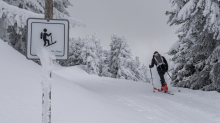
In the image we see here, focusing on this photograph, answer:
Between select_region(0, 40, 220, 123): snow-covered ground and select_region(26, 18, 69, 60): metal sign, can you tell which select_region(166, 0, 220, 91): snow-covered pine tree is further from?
select_region(26, 18, 69, 60): metal sign

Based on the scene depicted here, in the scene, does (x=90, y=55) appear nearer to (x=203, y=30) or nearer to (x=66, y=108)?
(x=203, y=30)

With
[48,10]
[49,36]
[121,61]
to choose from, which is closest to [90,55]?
[121,61]

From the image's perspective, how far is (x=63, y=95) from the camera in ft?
15.0

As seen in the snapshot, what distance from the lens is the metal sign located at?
221 centimetres

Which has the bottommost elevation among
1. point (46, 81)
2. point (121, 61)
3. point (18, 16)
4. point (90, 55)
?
point (46, 81)

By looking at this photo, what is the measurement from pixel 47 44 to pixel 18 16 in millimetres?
5388

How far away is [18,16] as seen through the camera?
6.58 metres

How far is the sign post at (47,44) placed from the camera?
6.87 feet

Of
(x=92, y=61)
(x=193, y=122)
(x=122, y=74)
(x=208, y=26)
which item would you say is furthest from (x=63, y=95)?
(x=92, y=61)

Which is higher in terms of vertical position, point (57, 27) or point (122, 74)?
point (57, 27)

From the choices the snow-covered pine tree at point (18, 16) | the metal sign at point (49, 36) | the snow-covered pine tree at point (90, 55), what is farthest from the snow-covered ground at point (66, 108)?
the snow-covered pine tree at point (90, 55)

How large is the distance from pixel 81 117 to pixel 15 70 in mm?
2452

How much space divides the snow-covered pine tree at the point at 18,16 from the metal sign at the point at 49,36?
4559 millimetres

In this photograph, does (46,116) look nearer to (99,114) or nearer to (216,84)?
(99,114)
